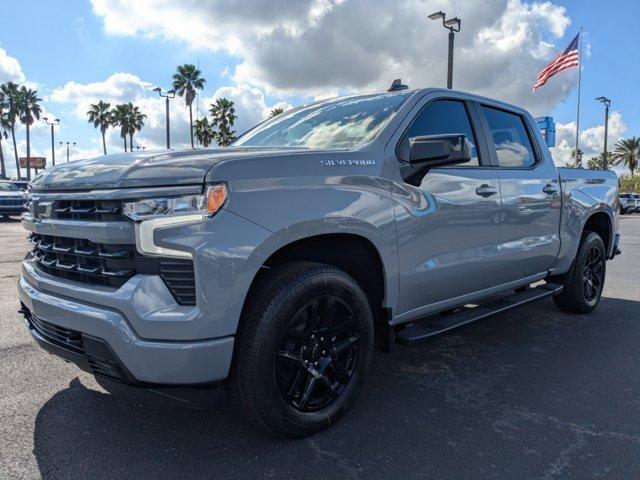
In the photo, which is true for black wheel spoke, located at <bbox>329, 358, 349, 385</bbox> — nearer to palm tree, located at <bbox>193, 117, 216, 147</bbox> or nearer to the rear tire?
the rear tire

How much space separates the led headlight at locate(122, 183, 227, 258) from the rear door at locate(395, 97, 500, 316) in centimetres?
117

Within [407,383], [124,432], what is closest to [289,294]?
[124,432]

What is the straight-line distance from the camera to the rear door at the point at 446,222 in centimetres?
315

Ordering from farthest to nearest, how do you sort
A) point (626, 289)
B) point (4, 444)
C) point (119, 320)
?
point (626, 289) < point (4, 444) < point (119, 320)

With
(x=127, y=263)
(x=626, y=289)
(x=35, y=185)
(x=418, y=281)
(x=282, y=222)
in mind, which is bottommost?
(x=626, y=289)

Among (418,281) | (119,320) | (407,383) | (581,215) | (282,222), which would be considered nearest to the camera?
(119,320)

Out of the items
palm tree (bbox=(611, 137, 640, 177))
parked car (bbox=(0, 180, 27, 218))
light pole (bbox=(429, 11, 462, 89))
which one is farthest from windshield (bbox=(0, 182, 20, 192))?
palm tree (bbox=(611, 137, 640, 177))

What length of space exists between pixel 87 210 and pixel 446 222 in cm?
209

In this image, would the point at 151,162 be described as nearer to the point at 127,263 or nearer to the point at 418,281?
the point at 127,263

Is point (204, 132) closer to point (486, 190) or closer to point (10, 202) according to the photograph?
point (10, 202)

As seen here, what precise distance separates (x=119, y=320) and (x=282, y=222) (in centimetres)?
84

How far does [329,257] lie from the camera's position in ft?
9.77

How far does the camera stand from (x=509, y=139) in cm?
443

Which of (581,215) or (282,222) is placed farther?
(581,215)
